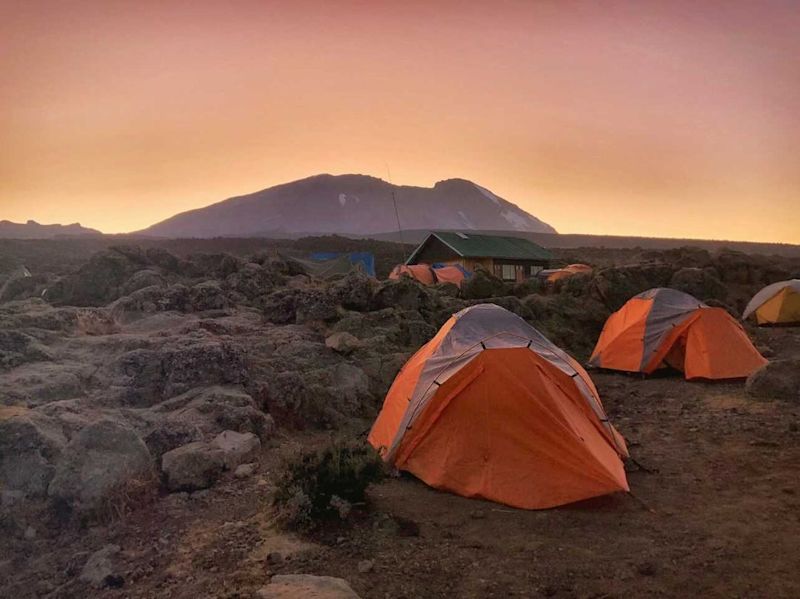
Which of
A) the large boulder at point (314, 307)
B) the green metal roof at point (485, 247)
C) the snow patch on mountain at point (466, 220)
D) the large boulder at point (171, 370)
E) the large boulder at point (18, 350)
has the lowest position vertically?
the large boulder at point (171, 370)

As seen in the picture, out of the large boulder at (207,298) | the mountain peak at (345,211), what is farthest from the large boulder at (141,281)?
the mountain peak at (345,211)

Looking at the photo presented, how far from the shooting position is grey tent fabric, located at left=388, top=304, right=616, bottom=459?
24.4 feet

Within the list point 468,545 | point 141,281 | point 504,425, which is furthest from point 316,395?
point 141,281

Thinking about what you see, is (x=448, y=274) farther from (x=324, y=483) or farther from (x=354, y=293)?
(x=324, y=483)

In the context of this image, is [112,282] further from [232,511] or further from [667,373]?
[667,373]

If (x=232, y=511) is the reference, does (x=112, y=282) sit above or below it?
above

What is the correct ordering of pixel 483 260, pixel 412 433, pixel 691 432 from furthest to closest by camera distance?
1. pixel 483 260
2. pixel 691 432
3. pixel 412 433

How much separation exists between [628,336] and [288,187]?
560 ft

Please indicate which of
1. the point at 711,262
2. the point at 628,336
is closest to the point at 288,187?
the point at 711,262

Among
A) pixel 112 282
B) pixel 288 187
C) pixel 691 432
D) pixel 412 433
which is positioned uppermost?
pixel 288 187

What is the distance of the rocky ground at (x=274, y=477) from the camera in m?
4.95

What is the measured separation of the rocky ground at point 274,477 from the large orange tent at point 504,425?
295mm

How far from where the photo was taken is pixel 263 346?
1125 cm

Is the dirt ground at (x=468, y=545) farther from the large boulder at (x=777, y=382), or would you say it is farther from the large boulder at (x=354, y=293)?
the large boulder at (x=354, y=293)
